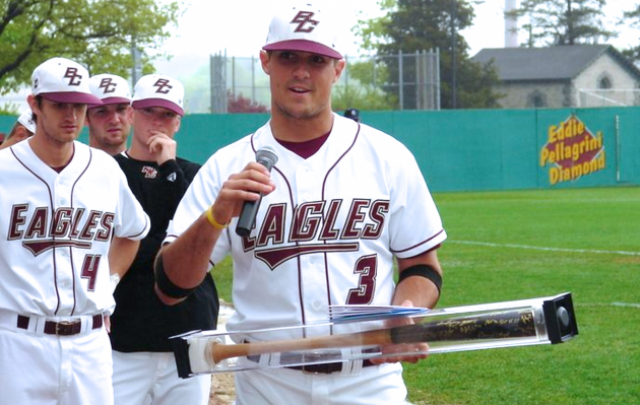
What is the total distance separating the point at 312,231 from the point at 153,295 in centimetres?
245

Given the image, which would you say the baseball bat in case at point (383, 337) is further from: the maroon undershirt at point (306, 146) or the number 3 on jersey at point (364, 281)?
the maroon undershirt at point (306, 146)

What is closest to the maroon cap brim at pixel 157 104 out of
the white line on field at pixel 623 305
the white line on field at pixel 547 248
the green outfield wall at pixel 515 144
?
the white line on field at pixel 623 305

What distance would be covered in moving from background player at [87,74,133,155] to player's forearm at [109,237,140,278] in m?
0.98

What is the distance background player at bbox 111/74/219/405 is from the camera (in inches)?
227

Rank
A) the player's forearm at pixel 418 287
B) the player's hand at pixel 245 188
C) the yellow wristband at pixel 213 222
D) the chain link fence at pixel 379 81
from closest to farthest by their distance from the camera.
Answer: the player's hand at pixel 245 188 < the yellow wristband at pixel 213 222 < the player's forearm at pixel 418 287 < the chain link fence at pixel 379 81

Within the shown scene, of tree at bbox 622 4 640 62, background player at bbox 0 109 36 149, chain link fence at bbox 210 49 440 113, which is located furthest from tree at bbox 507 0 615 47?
background player at bbox 0 109 36 149

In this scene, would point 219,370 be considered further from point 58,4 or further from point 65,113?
point 58,4

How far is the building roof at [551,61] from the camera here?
83438 mm

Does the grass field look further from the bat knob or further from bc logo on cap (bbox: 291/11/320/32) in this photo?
the bat knob

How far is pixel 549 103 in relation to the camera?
83.2 metres

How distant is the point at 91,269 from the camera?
5.40 meters

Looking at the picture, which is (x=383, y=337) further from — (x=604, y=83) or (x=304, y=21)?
(x=604, y=83)

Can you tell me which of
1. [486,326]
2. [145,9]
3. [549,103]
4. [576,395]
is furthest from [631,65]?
[486,326]

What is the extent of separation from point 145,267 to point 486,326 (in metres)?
3.17
